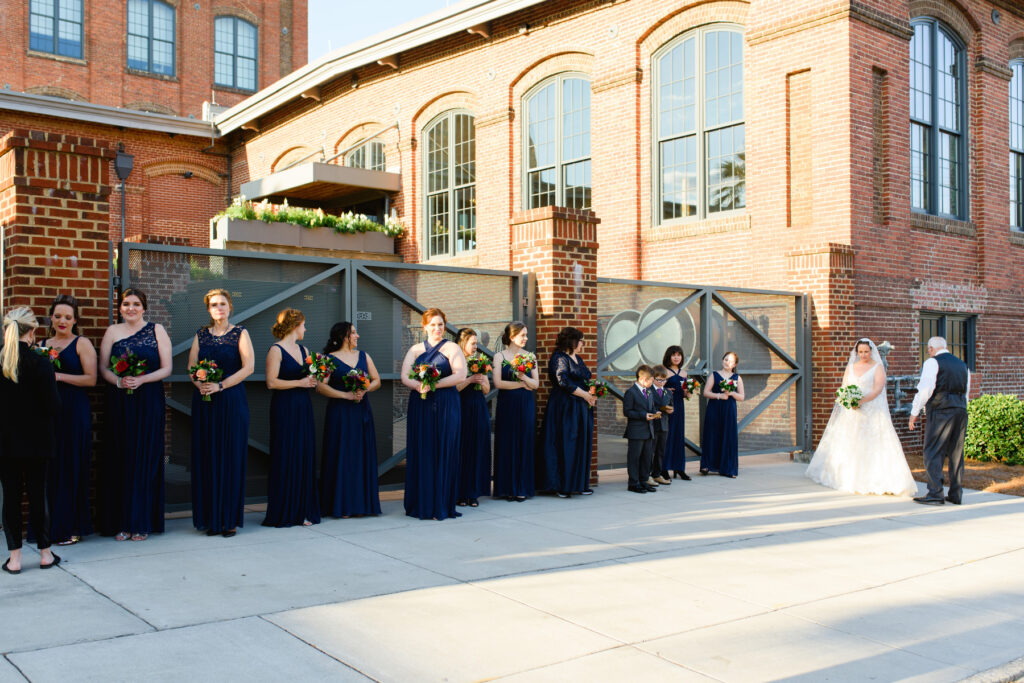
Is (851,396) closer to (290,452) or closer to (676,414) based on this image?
(676,414)

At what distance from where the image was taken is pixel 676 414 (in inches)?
437

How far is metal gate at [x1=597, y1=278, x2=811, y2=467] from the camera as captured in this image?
1151 cm

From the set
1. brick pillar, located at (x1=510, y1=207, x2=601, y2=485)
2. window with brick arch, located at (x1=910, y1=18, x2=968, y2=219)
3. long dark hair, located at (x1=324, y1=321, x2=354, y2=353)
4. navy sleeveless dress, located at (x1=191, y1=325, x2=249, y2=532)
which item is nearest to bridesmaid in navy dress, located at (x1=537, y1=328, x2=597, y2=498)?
brick pillar, located at (x1=510, y1=207, x2=601, y2=485)

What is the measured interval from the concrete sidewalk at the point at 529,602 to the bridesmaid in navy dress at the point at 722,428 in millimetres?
2857

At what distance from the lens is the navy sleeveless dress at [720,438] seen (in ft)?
38.3

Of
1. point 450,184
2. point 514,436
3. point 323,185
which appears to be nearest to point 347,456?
point 514,436

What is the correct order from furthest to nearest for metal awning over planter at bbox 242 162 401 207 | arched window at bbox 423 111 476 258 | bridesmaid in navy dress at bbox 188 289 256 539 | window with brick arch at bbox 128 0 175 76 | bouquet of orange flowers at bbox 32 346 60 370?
window with brick arch at bbox 128 0 175 76 → metal awning over planter at bbox 242 162 401 207 → arched window at bbox 423 111 476 258 → bridesmaid in navy dress at bbox 188 289 256 539 → bouquet of orange flowers at bbox 32 346 60 370

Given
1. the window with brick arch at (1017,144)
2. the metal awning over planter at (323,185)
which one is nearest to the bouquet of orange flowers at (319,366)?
the metal awning over planter at (323,185)

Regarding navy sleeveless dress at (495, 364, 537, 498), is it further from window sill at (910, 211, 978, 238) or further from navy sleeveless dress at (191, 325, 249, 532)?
window sill at (910, 211, 978, 238)

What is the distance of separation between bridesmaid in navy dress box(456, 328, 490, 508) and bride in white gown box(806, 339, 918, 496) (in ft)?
15.4

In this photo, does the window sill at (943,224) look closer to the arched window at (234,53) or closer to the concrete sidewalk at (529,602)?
the concrete sidewalk at (529,602)

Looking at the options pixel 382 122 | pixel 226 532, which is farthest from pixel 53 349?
pixel 382 122

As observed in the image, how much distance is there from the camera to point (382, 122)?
77.4ft

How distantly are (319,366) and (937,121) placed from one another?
522 inches
